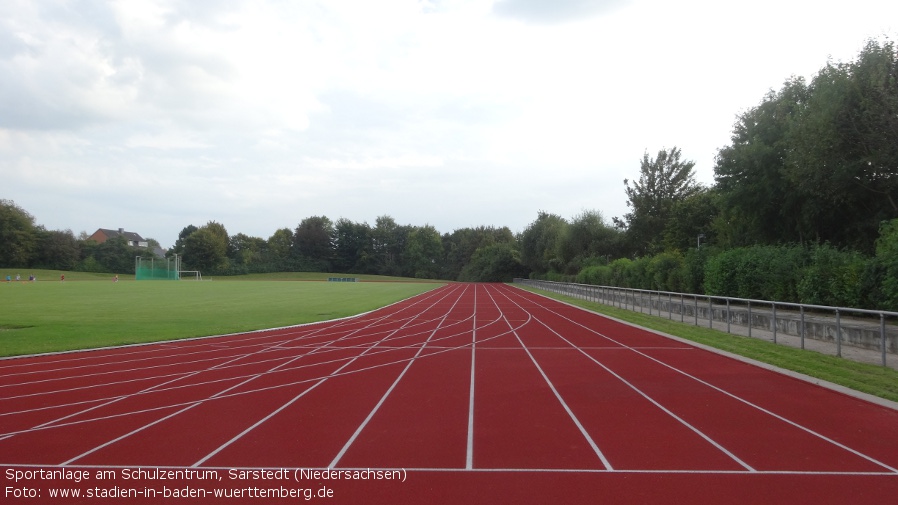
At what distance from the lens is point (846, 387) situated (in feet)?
28.8

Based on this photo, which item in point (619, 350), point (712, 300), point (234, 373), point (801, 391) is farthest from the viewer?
point (712, 300)

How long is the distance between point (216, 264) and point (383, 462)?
352 ft

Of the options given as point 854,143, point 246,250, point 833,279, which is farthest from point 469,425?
point 246,250

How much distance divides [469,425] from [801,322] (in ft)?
31.0

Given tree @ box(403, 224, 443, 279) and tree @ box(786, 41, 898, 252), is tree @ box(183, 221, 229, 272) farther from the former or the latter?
tree @ box(786, 41, 898, 252)

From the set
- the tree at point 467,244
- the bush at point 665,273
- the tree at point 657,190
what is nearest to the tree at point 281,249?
the tree at point 467,244

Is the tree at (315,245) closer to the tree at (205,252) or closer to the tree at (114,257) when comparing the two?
the tree at (205,252)

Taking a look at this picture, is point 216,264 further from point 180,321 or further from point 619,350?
point 619,350

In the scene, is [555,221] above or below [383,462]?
above

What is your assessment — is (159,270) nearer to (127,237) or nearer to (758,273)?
(127,237)

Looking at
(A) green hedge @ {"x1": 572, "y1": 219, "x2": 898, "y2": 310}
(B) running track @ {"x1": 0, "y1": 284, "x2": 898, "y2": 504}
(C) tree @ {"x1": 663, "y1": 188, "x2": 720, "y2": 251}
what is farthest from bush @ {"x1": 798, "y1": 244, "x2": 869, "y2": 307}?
(C) tree @ {"x1": 663, "y1": 188, "x2": 720, "y2": 251}

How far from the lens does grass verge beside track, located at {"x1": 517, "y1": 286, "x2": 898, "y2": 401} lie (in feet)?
29.0

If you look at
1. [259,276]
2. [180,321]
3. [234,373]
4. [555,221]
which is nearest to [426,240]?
[259,276]

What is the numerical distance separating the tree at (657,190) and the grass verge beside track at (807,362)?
43.2 m
